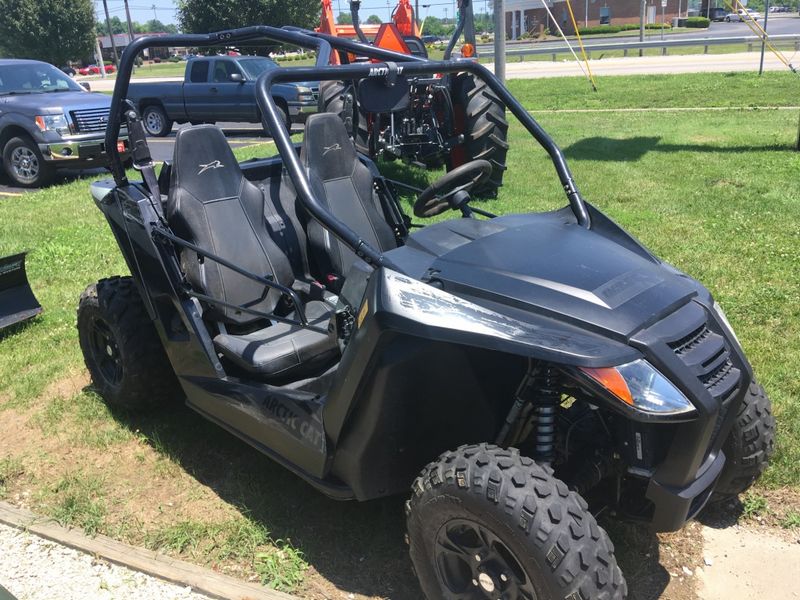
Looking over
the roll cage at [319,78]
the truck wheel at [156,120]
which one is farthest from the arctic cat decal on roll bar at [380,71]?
the truck wheel at [156,120]

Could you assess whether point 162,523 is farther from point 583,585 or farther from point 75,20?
point 75,20

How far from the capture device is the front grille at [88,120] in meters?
9.74

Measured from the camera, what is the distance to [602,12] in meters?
59.4

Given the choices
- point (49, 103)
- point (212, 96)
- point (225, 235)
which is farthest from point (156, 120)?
point (225, 235)

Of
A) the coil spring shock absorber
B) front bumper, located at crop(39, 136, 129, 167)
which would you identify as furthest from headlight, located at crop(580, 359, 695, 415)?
front bumper, located at crop(39, 136, 129, 167)

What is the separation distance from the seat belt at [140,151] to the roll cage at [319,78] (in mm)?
57

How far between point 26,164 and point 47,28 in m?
30.0

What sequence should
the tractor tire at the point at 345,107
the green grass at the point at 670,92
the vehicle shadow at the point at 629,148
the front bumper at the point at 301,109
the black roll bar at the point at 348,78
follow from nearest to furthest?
1. the black roll bar at the point at 348,78
2. the tractor tire at the point at 345,107
3. the vehicle shadow at the point at 629,148
4. the green grass at the point at 670,92
5. the front bumper at the point at 301,109

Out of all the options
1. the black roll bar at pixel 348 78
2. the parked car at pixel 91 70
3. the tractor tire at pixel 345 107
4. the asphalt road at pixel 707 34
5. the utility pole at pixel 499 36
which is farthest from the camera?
the parked car at pixel 91 70

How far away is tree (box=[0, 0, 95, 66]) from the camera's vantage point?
114ft

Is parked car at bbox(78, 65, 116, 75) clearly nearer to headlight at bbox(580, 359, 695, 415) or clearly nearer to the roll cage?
the roll cage

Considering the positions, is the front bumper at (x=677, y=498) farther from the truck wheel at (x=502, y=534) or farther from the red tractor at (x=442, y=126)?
the red tractor at (x=442, y=126)

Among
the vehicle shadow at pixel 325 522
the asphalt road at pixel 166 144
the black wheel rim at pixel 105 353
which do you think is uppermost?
the black wheel rim at pixel 105 353

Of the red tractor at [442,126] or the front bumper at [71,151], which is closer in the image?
the red tractor at [442,126]
